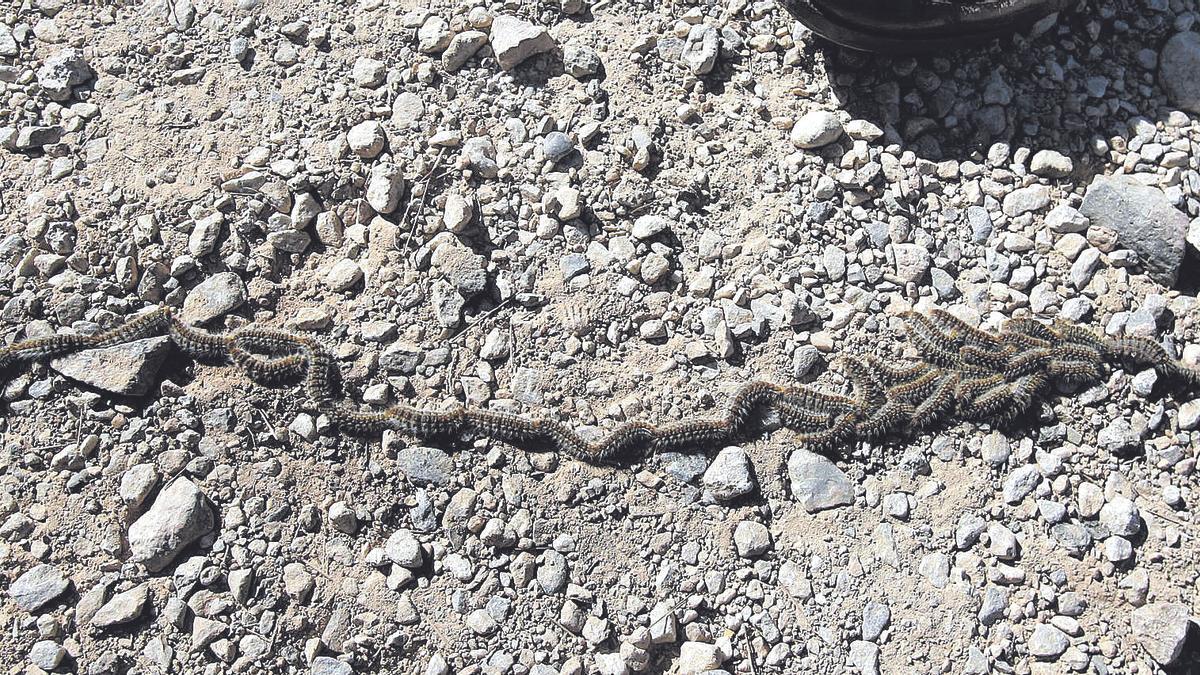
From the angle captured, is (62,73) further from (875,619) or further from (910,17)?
(875,619)

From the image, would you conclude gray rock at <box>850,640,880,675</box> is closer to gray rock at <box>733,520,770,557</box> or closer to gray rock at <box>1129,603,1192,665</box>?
gray rock at <box>733,520,770,557</box>

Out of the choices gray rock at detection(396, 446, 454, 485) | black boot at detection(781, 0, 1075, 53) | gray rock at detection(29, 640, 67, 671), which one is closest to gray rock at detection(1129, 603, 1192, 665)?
black boot at detection(781, 0, 1075, 53)

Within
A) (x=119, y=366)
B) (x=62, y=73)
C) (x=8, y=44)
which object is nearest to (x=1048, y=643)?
(x=119, y=366)

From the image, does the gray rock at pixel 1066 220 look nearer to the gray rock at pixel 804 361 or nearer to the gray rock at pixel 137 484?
the gray rock at pixel 804 361

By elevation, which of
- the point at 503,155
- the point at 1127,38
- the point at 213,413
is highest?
the point at 1127,38

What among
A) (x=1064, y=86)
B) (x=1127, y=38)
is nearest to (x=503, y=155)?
(x=1064, y=86)

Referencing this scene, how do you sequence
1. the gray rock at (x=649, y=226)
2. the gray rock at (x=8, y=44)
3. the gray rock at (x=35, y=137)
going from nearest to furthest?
the gray rock at (x=649, y=226) → the gray rock at (x=35, y=137) → the gray rock at (x=8, y=44)

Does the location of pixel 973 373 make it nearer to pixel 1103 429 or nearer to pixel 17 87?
pixel 1103 429

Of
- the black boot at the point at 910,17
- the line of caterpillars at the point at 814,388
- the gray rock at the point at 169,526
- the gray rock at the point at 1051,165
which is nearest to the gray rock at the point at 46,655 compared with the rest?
the gray rock at the point at 169,526
